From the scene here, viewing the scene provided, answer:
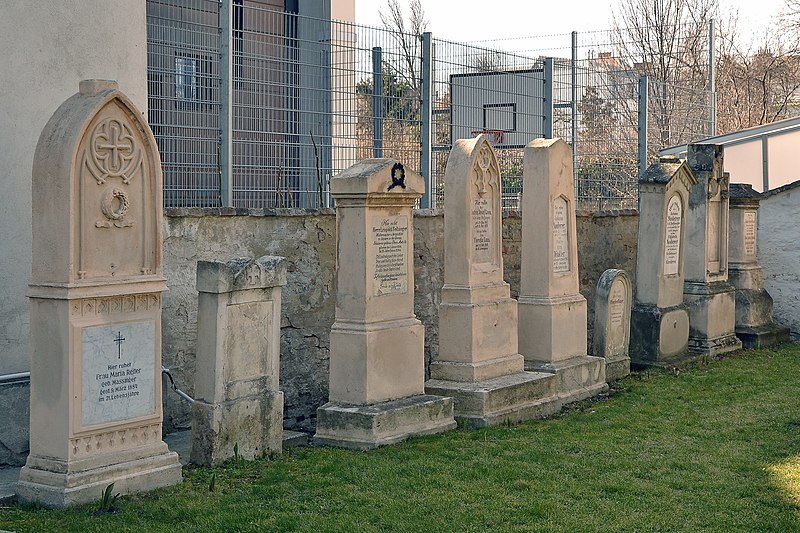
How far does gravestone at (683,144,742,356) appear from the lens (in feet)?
40.4

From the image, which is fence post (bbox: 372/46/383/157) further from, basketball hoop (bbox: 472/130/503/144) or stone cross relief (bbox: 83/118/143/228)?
stone cross relief (bbox: 83/118/143/228)

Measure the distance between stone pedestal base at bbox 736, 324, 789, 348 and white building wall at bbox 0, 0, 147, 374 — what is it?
8734 mm

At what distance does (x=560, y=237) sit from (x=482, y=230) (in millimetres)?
1197

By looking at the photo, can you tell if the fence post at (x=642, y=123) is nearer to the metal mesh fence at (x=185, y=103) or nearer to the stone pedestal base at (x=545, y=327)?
the stone pedestal base at (x=545, y=327)

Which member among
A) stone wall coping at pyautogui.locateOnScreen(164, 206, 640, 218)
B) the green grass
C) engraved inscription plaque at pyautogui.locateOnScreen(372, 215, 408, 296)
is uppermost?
stone wall coping at pyautogui.locateOnScreen(164, 206, 640, 218)

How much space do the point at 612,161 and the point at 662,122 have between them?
1939mm

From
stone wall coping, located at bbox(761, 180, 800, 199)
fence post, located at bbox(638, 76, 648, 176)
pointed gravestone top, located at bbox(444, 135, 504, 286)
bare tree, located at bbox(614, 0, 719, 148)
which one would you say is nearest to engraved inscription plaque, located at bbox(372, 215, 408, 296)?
pointed gravestone top, located at bbox(444, 135, 504, 286)

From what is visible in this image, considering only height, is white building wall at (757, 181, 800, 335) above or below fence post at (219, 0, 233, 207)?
below

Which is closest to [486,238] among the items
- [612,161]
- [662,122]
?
[612,161]

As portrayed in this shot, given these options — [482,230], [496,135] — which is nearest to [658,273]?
[496,135]

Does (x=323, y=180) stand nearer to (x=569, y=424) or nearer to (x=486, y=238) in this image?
(x=486, y=238)

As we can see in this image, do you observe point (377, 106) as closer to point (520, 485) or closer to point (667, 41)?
point (520, 485)

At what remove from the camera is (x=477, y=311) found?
28.7ft

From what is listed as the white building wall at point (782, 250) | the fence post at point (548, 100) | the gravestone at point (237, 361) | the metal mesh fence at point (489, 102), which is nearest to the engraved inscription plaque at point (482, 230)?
the metal mesh fence at point (489, 102)
